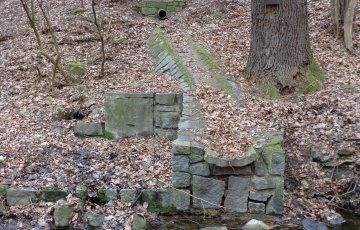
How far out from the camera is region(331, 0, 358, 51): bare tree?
8797mm

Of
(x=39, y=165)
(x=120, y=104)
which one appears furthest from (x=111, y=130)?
(x=39, y=165)

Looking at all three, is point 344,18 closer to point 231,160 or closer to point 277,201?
point 277,201

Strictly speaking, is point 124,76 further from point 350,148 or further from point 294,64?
point 350,148

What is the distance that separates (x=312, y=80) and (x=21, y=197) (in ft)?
16.1

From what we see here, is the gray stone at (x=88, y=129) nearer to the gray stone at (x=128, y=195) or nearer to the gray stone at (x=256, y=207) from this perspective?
the gray stone at (x=128, y=195)

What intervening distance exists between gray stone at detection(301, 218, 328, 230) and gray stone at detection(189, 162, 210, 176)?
131cm

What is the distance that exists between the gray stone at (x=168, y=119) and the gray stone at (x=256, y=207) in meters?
1.98

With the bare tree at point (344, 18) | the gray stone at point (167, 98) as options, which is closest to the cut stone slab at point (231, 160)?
the gray stone at point (167, 98)

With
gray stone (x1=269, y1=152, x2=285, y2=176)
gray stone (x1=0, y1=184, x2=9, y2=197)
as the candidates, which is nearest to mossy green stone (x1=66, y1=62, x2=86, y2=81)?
gray stone (x1=0, y1=184, x2=9, y2=197)

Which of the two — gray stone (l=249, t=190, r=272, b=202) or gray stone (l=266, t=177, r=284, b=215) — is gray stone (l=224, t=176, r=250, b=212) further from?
gray stone (l=266, t=177, r=284, b=215)

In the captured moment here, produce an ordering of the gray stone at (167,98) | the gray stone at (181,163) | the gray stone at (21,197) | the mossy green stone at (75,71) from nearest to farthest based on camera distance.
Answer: the gray stone at (181,163) < the gray stone at (21,197) < the gray stone at (167,98) < the mossy green stone at (75,71)

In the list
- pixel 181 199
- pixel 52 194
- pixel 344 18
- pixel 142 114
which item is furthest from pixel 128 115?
pixel 344 18

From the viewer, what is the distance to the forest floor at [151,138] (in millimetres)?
5926

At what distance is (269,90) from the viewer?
737 centimetres
